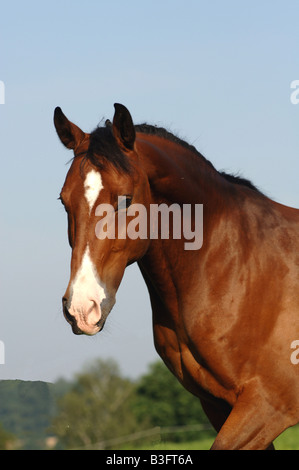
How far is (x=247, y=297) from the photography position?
5.00m

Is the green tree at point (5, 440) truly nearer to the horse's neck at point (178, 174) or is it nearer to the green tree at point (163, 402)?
the horse's neck at point (178, 174)

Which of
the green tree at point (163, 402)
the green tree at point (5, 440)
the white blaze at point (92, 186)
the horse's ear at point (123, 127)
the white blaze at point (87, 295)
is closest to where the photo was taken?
the white blaze at point (87, 295)

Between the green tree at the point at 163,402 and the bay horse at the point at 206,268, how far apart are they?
4680 cm

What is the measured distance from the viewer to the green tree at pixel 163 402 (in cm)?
5169

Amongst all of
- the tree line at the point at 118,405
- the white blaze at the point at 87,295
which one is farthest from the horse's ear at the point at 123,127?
the tree line at the point at 118,405

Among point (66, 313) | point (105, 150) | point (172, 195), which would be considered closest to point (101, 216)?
point (105, 150)

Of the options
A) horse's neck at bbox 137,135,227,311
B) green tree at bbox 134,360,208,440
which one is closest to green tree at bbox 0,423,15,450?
horse's neck at bbox 137,135,227,311

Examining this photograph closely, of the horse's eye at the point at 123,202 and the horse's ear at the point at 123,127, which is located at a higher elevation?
the horse's ear at the point at 123,127

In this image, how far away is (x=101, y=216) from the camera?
438 cm

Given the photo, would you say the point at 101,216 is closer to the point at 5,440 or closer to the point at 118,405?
the point at 5,440

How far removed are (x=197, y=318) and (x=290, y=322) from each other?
657 mm

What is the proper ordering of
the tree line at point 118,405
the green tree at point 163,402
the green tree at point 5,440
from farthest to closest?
1. the green tree at point 163,402
2. the tree line at point 118,405
3. the green tree at point 5,440

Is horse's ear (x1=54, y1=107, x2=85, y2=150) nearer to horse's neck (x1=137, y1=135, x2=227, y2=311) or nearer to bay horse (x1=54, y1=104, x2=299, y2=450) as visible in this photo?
bay horse (x1=54, y1=104, x2=299, y2=450)
